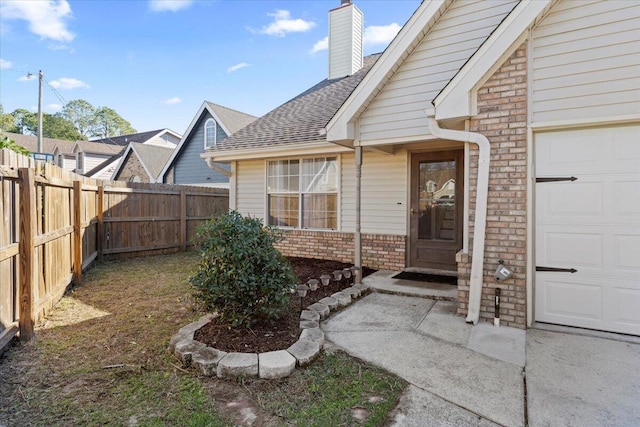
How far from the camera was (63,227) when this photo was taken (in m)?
5.24

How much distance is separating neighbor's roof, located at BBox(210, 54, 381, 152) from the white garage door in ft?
13.9

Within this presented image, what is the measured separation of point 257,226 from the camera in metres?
3.82

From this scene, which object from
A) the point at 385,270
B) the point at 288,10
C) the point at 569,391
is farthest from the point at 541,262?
the point at 288,10

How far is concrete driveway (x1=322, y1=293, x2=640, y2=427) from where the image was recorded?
2.34 metres

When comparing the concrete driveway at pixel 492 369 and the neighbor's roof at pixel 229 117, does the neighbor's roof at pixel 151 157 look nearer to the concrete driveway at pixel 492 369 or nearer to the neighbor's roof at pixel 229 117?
the neighbor's roof at pixel 229 117

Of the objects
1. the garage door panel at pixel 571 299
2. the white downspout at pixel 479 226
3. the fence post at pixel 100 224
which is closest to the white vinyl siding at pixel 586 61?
the white downspout at pixel 479 226

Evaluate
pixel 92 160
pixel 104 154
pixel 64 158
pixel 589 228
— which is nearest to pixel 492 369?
pixel 589 228

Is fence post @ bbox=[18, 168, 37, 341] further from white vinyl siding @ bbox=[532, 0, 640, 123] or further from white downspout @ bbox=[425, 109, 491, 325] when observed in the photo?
white vinyl siding @ bbox=[532, 0, 640, 123]

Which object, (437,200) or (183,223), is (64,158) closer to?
(183,223)

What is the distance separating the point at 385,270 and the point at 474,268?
278 cm

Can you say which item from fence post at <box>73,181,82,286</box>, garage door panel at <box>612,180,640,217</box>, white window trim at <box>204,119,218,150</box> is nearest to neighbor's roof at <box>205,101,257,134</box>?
white window trim at <box>204,119,218,150</box>

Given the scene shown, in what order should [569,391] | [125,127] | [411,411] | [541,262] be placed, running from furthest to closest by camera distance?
[125,127] → [541,262] → [569,391] → [411,411]

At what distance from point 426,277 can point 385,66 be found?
360cm

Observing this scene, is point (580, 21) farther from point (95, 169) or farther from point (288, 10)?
point (95, 169)
